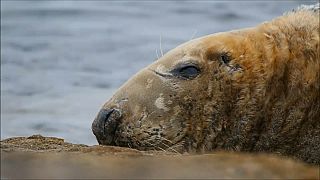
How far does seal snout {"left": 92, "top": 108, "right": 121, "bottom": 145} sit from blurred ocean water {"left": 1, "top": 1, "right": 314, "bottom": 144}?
3849 mm

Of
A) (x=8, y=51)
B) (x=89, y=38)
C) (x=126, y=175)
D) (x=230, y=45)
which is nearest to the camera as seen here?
(x=126, y=175)

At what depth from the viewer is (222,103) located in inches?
218

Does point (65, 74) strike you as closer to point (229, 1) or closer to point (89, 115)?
point (89, 115)

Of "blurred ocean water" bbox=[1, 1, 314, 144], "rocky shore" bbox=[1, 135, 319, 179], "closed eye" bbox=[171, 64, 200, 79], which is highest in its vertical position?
"rocky shore" bbox=[1, 135, 319, 179]

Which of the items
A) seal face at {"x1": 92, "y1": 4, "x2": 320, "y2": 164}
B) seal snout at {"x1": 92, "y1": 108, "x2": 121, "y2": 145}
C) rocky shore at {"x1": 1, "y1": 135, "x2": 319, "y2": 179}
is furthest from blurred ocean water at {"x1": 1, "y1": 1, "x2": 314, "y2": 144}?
rocky shore at {"x1": 1, "y1": 135, "x2": 319, "y2": 179}

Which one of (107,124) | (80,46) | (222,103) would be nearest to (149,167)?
(107,124)

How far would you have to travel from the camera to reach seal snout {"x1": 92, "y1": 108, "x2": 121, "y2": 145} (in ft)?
17.5

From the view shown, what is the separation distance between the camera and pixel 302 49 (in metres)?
5.83

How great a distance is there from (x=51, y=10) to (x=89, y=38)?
7.97ft

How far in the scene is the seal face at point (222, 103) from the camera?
5395 millimetres

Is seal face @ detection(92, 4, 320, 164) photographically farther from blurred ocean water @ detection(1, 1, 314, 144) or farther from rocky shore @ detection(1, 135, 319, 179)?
blurred ocean water @ detection(1, 1, 314, 144)

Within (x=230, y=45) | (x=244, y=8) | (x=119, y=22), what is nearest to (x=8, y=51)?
(x=119, y=22)

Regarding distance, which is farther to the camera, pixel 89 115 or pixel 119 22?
pixel 119 22

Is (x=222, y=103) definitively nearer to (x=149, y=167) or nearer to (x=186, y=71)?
(x=186, y=71)
